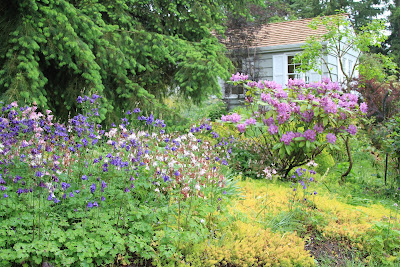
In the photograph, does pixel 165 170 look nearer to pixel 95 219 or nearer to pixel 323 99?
pixel 95 219

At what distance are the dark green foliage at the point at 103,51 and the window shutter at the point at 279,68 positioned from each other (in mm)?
6450

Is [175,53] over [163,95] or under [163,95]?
over

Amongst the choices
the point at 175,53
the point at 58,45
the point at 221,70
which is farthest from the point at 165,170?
the point at 175,53

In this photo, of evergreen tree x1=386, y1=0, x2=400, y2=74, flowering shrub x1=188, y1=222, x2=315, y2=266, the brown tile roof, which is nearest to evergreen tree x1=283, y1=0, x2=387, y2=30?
evergreen tree x1=386, y1=0, x2=400, y2=74

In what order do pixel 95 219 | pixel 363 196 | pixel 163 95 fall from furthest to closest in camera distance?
pixel 163 95 → pixel 363 196 → pixel 95 219

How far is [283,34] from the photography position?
13.9 meters

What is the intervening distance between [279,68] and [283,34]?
4.90ft

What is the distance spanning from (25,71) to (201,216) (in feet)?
10.4

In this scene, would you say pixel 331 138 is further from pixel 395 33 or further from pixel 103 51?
pixel 395 33

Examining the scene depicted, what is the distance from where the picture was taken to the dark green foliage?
15.2 feet

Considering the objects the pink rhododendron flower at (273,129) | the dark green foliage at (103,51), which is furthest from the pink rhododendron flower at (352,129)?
the dark green foliage at (103,51)

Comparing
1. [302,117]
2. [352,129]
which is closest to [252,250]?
[302,117]

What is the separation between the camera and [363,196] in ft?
16.3

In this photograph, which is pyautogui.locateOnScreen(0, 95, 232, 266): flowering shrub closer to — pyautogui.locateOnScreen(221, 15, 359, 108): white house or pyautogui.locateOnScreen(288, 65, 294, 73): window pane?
pyautogui.locateOnScreen(221, 15, 359, 108): white house
